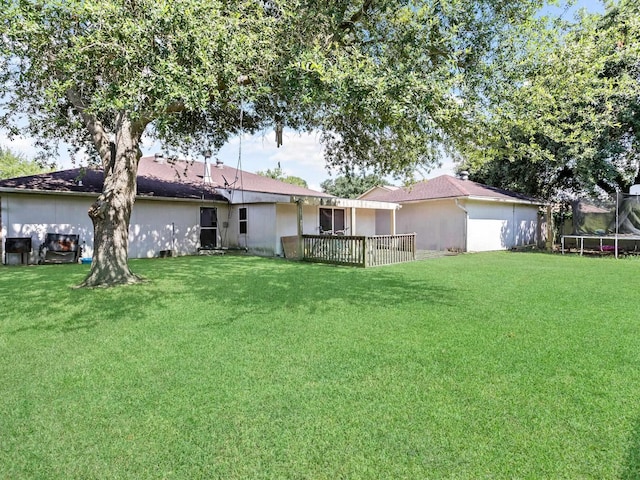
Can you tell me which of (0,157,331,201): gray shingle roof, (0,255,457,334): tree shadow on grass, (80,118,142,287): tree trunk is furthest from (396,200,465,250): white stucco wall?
(80,118,142,287): tree trunk

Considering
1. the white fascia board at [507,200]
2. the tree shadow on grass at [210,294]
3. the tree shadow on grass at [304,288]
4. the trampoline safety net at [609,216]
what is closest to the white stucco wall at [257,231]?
the tree shadow on grass at [304,288]

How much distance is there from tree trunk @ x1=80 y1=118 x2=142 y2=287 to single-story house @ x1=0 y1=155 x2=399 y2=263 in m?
3.91

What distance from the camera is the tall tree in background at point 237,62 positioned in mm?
5703

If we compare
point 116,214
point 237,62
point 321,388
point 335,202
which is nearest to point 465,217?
point 335,202

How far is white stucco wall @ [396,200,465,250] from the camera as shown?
60.6 ft

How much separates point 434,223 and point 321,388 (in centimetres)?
1725

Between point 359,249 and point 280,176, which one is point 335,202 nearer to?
point 359,249

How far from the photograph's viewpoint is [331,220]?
58.7 ft

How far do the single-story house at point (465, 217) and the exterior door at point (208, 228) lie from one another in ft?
28.6

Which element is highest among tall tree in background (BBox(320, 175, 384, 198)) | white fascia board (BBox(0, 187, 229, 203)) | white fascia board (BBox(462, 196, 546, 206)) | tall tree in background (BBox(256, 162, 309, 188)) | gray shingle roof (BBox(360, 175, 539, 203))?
tall tree in background (BBox(256, 162, 309, 188))

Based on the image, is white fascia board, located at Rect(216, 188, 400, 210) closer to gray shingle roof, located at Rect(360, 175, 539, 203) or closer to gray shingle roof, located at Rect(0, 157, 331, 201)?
gray shingle roof, located at Rect(0, 157, 331, 201)

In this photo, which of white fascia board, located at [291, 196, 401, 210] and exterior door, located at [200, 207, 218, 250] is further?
exterior door, located at [200, 207, 218, 250]

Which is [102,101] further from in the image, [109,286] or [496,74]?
[496,74]

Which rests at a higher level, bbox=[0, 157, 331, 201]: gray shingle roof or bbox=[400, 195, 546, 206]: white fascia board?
bbox=[0, 157, 331, 201]: gray shingle roof
